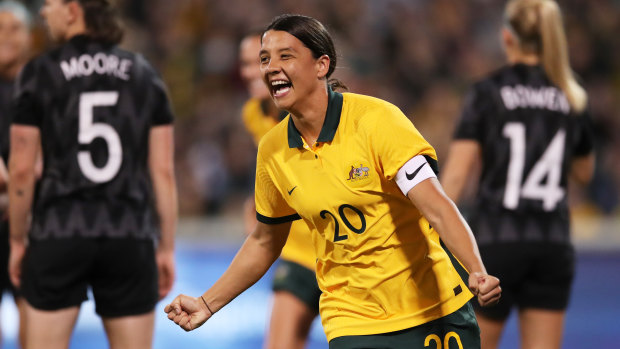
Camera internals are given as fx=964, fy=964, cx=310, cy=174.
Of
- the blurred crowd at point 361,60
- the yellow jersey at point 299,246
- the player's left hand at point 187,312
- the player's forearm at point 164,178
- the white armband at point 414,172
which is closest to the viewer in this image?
the white armband at point 414,172

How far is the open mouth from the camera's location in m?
3.23

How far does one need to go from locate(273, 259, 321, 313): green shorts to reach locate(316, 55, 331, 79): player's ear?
6.43 feet

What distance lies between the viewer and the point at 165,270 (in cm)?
486

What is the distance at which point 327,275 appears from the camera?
3.45 metres

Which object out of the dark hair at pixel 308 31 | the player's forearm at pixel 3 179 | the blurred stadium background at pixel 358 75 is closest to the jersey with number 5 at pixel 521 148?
the dark hair at pixel 308 31

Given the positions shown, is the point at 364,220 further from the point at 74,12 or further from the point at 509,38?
the point at 509,38

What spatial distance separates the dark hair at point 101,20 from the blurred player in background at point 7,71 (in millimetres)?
1146

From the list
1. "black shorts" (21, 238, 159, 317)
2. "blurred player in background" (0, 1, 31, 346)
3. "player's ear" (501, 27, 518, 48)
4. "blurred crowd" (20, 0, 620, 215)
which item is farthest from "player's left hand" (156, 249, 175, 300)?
"blurred crowd" (20, 0, 620, 215)

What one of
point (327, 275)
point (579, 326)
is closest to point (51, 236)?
point (327, 275)

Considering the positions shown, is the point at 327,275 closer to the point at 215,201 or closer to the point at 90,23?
the point at 90,23

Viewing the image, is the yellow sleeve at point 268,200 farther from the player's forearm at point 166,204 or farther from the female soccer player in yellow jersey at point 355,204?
the player's forearm at point 166,204

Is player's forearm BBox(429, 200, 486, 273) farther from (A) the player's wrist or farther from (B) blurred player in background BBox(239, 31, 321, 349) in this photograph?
(B) blurred player in background BBox(239, 31, 321, 349)

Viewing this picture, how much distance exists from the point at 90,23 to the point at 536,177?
7.65 ft

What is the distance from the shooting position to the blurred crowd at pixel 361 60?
398 inches
